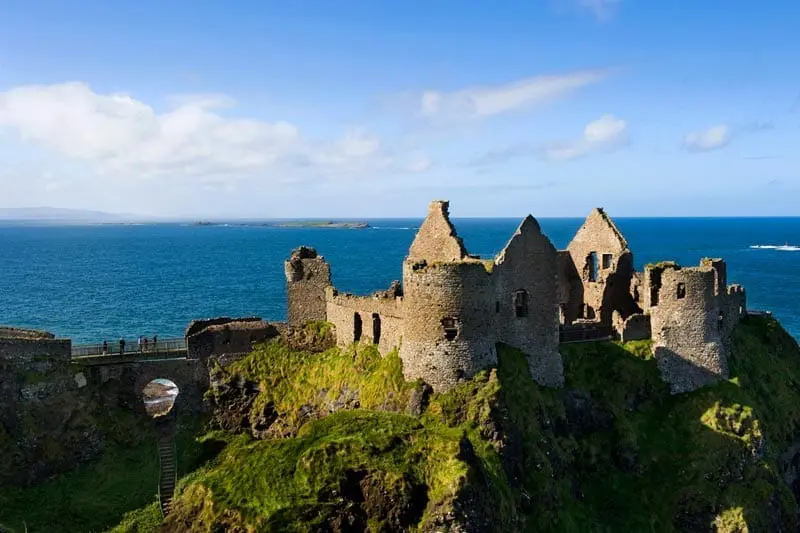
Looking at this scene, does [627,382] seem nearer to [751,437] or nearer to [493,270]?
[751,437]

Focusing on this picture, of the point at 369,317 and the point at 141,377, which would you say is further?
the point at 141,377

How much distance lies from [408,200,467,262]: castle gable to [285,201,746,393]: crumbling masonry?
65 mm

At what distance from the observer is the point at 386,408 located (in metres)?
36.0

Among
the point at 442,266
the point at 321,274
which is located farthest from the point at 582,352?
the point at 321,274

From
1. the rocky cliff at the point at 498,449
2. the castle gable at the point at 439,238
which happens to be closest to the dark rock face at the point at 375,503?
the rocky cliff at the point at 498,449

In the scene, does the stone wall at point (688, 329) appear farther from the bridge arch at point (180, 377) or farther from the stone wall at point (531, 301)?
the bridge arch at point (180, 377)

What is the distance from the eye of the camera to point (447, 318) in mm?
34812

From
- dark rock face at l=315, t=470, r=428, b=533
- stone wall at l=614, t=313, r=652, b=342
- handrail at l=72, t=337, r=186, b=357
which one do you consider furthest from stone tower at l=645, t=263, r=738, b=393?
handrail at l=72, t=337, r=186, b=357

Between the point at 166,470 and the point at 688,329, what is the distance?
3027 centimetres

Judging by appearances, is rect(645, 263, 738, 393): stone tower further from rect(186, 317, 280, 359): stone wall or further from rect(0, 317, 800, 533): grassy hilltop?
rect(186, 317, 280, 359): stone wall

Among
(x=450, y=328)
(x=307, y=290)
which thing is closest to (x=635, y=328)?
(x=450, y=328)

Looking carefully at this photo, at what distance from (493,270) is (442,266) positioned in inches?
137

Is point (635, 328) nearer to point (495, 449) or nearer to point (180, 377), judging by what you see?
point (495, 449)

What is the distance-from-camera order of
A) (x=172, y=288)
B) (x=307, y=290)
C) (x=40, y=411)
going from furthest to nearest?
1. (x=172, y=288)
2. (x=307, y=290)
3. (x=40, y=411)
